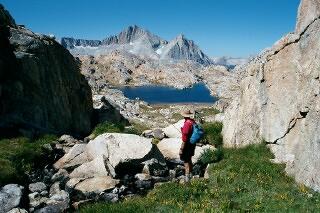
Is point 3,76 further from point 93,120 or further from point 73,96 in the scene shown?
point 93,120

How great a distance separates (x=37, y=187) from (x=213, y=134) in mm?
14833

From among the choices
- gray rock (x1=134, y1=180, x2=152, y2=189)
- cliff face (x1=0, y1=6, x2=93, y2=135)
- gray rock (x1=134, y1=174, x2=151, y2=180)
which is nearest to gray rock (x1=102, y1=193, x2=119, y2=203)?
gray rock (x1=134, y1=180, x2=152, y2=189)

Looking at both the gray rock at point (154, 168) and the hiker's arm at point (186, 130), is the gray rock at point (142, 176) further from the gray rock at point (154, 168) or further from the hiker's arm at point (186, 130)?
the hiker's arm at point (186, 130)

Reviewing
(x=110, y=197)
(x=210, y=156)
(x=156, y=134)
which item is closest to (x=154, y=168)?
(x=210, y=156)

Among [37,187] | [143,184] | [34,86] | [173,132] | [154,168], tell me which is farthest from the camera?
[34,86]

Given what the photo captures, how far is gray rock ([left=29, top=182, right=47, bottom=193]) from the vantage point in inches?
938

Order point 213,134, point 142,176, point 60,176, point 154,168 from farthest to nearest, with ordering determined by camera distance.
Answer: point 213,134 < point 154,168 < point 60,176 < point 142,176

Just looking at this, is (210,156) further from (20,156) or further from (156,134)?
(20,156)

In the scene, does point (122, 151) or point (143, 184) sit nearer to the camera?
point (143, 184)

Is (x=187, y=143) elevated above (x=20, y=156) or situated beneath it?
elevated above

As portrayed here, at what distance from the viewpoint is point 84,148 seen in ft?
98.3

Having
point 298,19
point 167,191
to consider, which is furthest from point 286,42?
point 167,191

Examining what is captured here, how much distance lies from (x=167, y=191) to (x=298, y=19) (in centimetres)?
1306

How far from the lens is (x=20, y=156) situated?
94.9 feet
